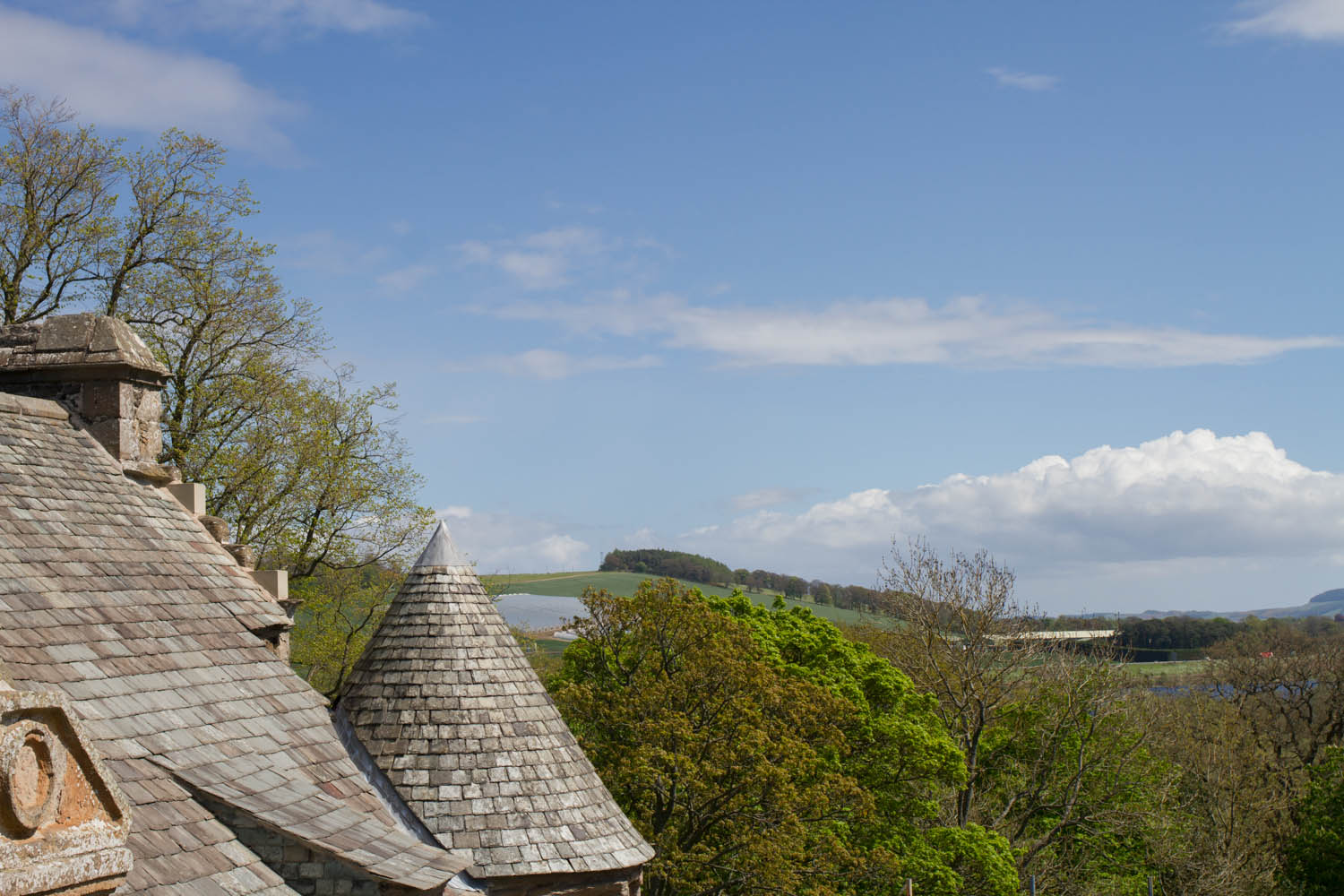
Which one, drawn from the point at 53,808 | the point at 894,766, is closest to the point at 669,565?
the point at 894,766

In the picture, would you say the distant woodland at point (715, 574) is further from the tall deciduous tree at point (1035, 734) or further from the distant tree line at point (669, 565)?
the tall deciduous tree at point (1035, 734)

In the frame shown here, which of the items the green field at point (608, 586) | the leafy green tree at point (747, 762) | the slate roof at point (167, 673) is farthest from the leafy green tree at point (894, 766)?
the green field at point (608, 586)

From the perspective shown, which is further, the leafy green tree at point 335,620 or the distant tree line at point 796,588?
the distant tree line at point 796,588

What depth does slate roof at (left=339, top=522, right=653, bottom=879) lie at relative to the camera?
10.7 m

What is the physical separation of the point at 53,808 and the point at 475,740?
25.3 ft

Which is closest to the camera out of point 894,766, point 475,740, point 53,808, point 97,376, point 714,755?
point 53,808

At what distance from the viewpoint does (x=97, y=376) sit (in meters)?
12.9

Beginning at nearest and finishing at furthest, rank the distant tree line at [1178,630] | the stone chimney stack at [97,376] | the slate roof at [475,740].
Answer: the slate roof at [475,740] → the stone chimney stack at [97,376] → the distant tree line at [1178,630]

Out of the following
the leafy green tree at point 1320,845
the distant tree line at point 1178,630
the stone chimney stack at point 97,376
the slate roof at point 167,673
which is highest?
the stone chimney stack at point 97,376

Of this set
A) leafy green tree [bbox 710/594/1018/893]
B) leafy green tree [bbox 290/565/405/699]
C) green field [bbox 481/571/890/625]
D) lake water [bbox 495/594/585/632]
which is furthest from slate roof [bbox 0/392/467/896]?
green field [bbox 481/571/890/625]

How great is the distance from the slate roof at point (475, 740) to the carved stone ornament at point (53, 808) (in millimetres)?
6886

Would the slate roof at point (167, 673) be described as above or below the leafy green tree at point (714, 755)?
above

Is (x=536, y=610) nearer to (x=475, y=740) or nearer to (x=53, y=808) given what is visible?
(x=475, y=740)

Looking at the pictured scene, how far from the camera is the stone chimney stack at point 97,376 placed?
42.0ft
